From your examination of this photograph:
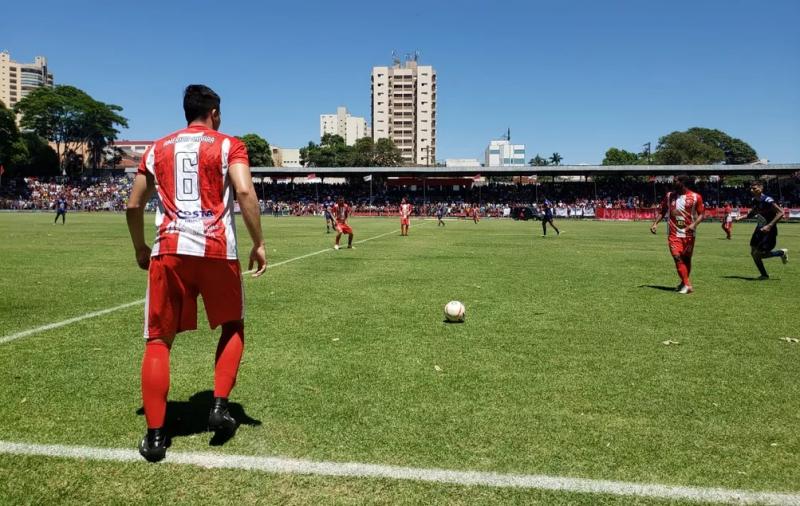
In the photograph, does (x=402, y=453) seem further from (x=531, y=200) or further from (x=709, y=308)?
(x=531, y=200)

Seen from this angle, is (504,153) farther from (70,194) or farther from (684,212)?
(684,212)

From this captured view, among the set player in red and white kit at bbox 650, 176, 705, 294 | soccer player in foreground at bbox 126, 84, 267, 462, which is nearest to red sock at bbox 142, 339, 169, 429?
soccer player in foreground at bbox 126, 84, 267, 462

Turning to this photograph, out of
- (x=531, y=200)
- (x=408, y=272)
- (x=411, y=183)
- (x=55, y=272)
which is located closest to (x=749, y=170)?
(x=531, y=200)

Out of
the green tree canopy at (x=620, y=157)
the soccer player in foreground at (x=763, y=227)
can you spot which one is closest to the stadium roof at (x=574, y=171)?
the soccer player in foreground at (x=763, y=227)

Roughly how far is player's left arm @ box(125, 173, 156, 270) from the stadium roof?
2204 inches

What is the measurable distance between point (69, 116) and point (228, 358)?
111124mm

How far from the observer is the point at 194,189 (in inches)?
157

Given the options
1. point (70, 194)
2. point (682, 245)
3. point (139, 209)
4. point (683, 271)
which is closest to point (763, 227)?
point (682, 245)

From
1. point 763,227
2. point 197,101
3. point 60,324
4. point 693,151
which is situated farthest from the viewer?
point 693,151

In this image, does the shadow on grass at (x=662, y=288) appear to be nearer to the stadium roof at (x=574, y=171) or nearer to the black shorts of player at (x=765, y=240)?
the black shorts of player at (x=765, y=240)

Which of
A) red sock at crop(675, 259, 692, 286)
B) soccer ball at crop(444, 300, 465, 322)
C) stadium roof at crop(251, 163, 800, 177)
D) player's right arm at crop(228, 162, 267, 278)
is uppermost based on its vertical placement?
stadium roof at crop(251, 163, 800, 177)

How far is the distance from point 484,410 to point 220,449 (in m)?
1.94

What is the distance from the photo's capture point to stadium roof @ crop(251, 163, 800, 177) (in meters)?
60.0

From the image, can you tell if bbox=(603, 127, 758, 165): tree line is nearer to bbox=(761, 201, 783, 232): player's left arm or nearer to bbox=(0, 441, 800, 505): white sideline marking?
bbox=(761, 201, 783, 232): player's left arm
